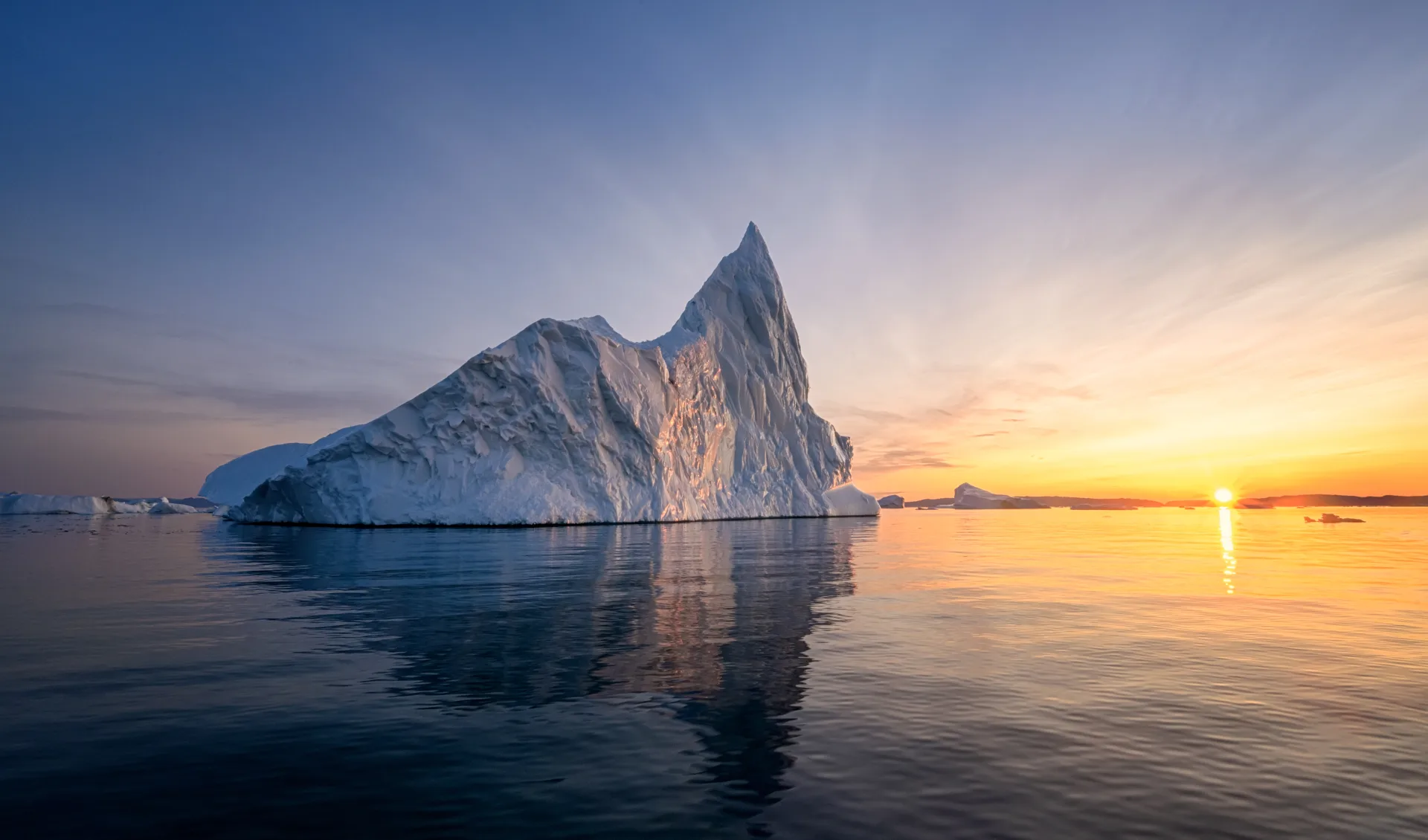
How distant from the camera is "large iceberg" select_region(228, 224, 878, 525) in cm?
4062

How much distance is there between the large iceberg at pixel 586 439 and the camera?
133 ft

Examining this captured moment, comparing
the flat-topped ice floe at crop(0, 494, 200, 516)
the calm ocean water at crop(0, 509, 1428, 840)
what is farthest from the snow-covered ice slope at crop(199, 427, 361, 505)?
the calm ocean water at crop(0, 509, 1428, 840)

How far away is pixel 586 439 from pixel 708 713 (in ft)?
127

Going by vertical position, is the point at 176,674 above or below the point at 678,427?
below

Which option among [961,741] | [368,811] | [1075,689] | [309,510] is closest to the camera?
[368,811]

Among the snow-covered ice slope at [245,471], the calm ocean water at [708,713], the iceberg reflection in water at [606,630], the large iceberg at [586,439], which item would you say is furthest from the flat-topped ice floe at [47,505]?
the calm ocean water at [708,713]

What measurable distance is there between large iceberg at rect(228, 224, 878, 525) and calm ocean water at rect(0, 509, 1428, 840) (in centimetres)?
2634

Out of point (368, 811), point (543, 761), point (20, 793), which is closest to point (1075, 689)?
point (543, 761)

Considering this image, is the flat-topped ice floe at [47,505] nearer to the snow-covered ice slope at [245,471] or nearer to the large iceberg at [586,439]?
the snow-covered ice slope at [245,471]

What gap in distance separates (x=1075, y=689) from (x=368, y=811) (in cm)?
628

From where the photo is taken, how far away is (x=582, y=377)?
44375 millimetres

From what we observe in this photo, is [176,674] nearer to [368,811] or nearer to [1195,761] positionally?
[368,811]

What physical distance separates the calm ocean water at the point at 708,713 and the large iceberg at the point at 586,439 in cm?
2634

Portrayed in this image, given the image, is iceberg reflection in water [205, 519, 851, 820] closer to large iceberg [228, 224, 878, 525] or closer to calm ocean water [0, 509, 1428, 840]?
calm ocean water [0, 509, 1428, 840]
